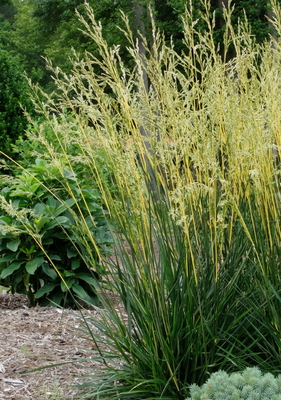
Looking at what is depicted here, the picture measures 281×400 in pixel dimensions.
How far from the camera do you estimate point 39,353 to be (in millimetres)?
3105

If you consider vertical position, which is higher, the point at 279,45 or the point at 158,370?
the point at 279,45

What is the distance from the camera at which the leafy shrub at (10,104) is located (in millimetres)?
7551

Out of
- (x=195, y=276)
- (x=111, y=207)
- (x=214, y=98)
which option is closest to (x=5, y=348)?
(x=111, y=207)

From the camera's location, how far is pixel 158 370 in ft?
7.89

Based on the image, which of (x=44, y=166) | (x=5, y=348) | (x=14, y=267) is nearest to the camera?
(x=5, y=348)

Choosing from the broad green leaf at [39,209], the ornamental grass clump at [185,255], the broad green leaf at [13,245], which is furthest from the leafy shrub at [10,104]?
the ornamental grass clump at [185,255]

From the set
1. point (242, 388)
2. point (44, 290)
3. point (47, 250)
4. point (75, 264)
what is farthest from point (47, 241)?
point (242, 388)

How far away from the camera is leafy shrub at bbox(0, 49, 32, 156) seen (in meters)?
7.55

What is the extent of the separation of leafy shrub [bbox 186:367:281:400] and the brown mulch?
80cm

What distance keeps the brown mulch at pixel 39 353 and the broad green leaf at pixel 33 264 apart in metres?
0.32

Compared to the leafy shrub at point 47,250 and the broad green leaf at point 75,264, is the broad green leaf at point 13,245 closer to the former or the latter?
the leafy shrub at point 47,250

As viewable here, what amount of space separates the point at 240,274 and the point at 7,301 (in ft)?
9.27

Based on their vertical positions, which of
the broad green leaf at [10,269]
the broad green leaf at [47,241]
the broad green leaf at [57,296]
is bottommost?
the broad green leaf at [57,296]

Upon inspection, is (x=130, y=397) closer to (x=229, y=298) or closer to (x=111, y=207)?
(x=229, y=298)
